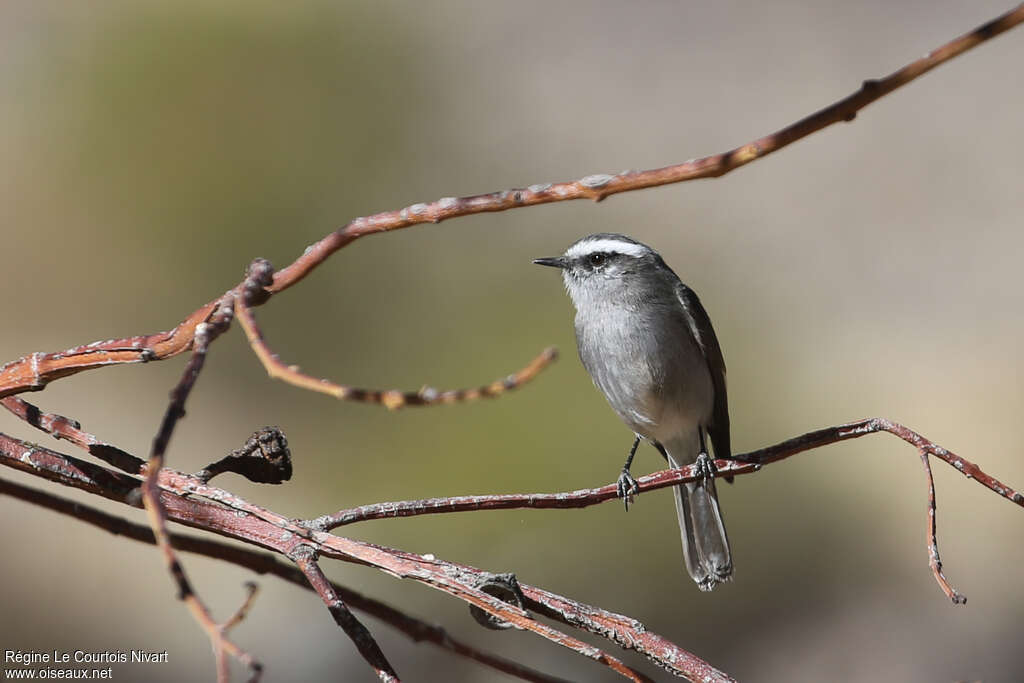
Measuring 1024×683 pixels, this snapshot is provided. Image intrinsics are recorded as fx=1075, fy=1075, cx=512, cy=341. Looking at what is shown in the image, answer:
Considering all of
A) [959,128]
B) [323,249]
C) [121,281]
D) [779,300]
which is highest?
[959,128]

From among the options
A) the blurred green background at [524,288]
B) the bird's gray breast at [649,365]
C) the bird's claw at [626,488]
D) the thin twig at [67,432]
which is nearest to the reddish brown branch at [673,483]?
the bird's claw at [626,488]

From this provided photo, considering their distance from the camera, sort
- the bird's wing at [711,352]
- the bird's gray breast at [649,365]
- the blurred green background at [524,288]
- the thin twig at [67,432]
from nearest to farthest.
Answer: the thin twig at [67,432] → the bird's gray breast at [649,365] → the bird's wing at [711,352] → the blurred green background at [524,288]

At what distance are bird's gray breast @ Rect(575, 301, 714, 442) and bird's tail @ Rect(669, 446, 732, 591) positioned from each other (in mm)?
211

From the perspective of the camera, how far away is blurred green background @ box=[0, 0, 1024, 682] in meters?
4.46

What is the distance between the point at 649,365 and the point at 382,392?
233cm

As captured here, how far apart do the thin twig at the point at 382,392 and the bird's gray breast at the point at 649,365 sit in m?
2.27

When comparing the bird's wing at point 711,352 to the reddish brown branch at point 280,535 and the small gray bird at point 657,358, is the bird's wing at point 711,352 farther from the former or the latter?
the reddish brown branch at point 280,535

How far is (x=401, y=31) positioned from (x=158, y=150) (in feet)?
8.33

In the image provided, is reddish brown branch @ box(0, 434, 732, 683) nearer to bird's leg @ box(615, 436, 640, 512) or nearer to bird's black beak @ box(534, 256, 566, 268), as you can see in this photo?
bird's leg @ box(615, 436, 640, 512)

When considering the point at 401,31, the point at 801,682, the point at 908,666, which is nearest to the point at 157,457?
the point at 801,682

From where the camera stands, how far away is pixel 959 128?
764 cm

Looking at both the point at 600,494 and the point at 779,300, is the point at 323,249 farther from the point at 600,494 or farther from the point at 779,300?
the point at 779,300

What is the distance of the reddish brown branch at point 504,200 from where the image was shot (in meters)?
0.63

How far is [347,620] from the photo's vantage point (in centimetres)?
86
